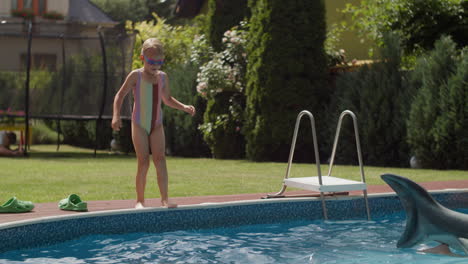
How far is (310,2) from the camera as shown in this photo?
46.0 ft

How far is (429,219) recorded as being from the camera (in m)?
4.77

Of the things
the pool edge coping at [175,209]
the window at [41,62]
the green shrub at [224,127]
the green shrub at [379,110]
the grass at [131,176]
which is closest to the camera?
the pool edge coping at [175,209]

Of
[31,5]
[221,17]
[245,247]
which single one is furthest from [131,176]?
[31,5]

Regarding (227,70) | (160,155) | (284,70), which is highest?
(227,70)

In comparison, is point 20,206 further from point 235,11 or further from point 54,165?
point 235,11

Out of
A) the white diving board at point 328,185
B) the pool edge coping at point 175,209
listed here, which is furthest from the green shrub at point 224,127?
the white diving board at point 328,185

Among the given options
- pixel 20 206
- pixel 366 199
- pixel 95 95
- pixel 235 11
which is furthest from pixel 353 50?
pixel 20 206

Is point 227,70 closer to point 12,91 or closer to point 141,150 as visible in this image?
point 12,91

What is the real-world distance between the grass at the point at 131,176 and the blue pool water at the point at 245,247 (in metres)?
2.08

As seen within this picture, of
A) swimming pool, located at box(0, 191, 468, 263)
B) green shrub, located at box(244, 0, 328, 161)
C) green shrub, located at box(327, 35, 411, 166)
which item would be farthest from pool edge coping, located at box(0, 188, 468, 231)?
green shrub, located at box(244, 0, 328, 161)

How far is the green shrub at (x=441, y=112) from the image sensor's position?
11.6 meters

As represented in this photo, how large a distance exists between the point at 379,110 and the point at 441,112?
142 centimetres

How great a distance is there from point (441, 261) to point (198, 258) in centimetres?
176

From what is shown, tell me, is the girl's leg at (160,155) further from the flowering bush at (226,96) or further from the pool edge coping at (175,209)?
the flowering bush at (226,96)
